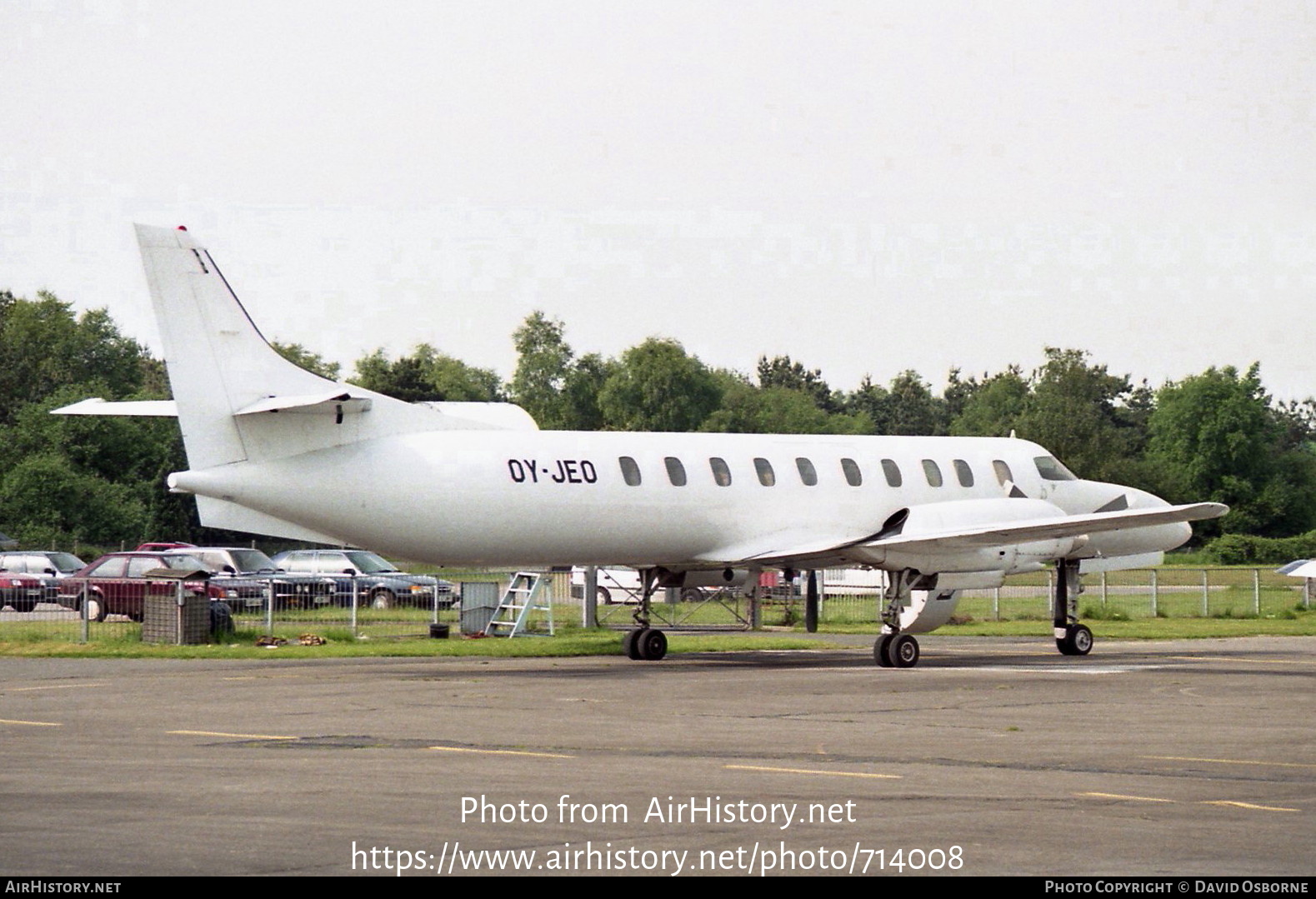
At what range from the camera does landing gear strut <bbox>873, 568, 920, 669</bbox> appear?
2606 centimetres

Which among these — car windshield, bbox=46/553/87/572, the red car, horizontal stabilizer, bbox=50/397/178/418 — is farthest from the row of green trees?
horizontal stabilizer, bbox=50/397/178/418

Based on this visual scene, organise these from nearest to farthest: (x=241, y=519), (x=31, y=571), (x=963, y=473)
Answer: (x=241, y=519) → (x=963, y=473) → (x=31, y=571)

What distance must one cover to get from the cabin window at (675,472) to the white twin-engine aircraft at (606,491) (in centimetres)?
3

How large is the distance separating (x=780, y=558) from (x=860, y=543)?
4.39 feet

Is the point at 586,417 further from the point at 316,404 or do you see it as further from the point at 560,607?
the point at 316,404

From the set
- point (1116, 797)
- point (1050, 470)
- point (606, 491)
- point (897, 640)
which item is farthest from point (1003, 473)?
point (1116, 797)

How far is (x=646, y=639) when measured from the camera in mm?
28297

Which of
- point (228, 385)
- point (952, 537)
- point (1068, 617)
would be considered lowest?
point (1068, 617)

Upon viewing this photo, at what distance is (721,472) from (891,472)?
137 inches

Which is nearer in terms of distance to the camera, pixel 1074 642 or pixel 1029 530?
pixel 1029 530

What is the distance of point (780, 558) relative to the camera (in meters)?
27.2

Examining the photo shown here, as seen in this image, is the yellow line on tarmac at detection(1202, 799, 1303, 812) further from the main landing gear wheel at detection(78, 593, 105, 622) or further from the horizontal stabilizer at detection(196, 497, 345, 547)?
the main landing gear wheel at detection(78, 593, 105, 622)

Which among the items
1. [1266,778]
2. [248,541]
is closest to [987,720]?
[1266,778]

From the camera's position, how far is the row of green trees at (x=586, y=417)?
75.6m
